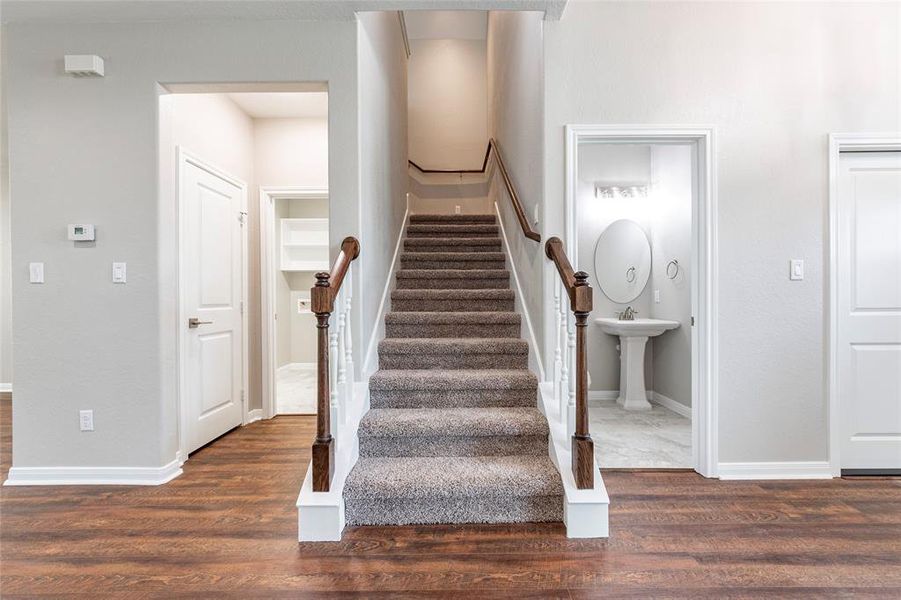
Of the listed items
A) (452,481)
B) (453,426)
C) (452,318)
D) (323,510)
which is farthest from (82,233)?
(452,481)

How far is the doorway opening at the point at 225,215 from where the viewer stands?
3.22 meters

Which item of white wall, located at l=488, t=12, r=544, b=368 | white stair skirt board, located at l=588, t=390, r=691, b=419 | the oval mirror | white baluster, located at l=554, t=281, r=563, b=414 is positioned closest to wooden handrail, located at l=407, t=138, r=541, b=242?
white wall, located at l=488, t=12, r=544, b=368

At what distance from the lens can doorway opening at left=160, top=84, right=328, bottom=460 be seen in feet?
10.6

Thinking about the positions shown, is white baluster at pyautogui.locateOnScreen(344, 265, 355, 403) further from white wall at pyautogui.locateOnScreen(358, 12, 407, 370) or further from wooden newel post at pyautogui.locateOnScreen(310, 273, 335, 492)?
wooden newel post at pyautogui.locateOnScreen(310, 273, 335, 492)

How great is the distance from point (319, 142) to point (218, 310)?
175cm

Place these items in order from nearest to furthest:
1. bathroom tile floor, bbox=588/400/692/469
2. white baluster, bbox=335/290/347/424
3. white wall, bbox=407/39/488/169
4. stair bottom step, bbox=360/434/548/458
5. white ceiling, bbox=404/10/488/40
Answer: white baluster, bbox=335/290/347/424 → stair bottom step, bbox=360/434/548/458 → bathroom tile floor, bbox=588/400/692/469 → white ceiling, bbox=404/10/488/40 → white wall, bbox=407/39/488/169

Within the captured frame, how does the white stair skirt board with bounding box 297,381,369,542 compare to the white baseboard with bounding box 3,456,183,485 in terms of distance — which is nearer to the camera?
the white stair skirt board with bounding box 297,381,369,542

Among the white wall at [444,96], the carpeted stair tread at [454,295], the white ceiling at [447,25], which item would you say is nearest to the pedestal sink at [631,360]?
the carpeted stair tread at [454,295]

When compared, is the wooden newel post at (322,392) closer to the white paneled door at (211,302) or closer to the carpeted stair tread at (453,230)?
the white paneled door at (211,302)

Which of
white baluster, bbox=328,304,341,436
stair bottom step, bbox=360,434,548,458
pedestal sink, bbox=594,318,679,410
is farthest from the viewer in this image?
pedestal sink, bbox=594,318,679,410

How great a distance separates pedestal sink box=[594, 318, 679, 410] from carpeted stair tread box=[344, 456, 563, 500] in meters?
2.38

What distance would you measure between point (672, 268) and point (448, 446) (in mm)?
3094

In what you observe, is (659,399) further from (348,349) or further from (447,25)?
(447,25)

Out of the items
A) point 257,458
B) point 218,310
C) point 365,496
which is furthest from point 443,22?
point 365,496
